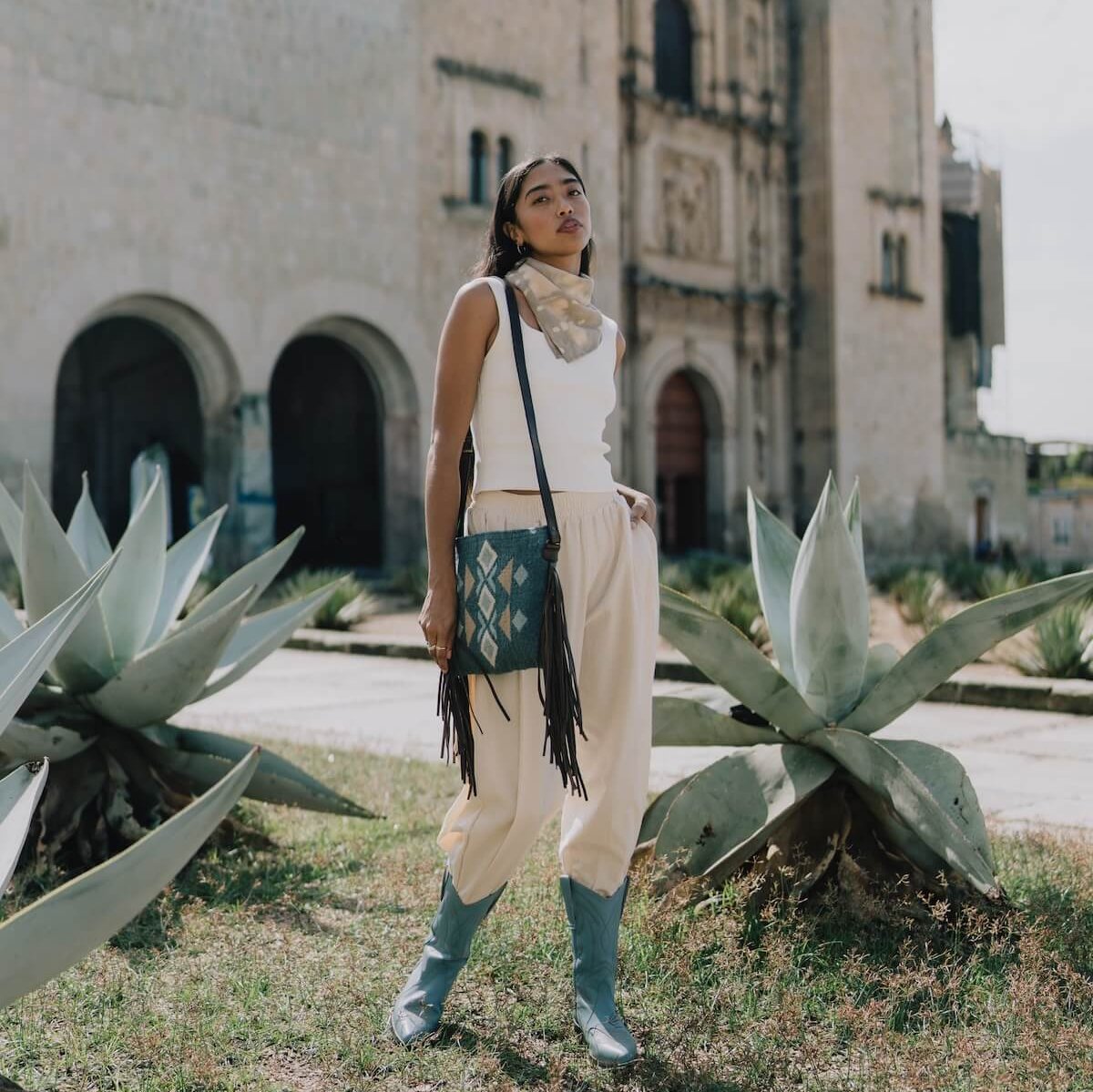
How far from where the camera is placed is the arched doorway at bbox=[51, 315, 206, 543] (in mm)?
21781

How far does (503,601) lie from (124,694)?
5.89 feet

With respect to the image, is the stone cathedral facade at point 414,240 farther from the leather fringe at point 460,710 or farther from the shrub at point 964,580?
the leather fringe at point 460,710

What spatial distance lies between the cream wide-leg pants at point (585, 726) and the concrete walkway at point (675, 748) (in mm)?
1217

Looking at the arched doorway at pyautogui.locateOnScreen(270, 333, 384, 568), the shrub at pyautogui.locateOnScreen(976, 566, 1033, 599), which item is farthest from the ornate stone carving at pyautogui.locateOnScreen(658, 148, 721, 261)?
the shrub at pyautogui.locateOnScreen(976, 566, 1033, 599)

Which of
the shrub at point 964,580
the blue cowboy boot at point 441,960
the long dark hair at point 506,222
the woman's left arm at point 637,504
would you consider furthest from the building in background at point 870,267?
the blue cowboy boot at point 441,960

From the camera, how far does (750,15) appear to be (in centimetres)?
2434

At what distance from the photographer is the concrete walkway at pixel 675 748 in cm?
499

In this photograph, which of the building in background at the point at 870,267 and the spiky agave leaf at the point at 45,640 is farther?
the building in background at the point at 870,267

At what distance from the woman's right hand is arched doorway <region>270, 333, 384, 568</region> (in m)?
17.9

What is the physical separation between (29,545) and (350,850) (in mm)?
1402

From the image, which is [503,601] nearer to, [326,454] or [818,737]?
[818,737]

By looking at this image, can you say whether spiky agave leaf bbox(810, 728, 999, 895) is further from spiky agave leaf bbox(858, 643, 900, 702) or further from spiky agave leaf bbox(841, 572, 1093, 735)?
spiky agave leaf bbox(858, 643, 900, 702)

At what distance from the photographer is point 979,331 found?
31.2 meters

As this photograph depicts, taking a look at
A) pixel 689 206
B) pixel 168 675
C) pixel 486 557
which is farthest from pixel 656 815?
pixel 689 206
